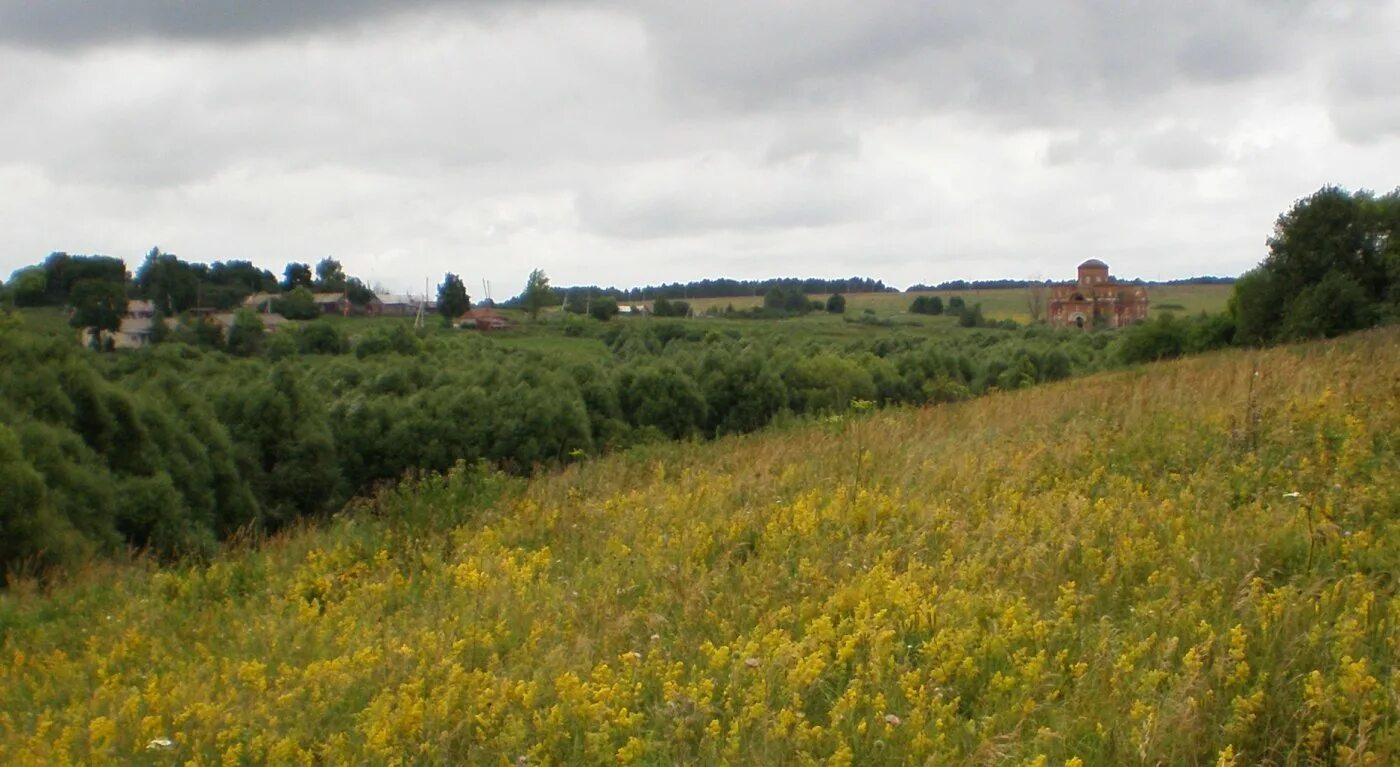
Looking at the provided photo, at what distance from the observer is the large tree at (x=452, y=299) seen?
83.0 meters

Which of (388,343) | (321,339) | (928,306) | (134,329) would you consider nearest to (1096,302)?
(928,306)

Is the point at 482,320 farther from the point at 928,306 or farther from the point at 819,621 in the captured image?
the point at 819,621

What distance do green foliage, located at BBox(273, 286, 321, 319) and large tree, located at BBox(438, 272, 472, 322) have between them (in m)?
14.2

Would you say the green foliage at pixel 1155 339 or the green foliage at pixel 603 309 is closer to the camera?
the green foliage at pixel 1155 339

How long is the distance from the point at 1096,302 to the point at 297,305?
47224 millimetres

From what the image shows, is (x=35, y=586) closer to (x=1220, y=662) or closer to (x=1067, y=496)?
(x=1067, y=496)

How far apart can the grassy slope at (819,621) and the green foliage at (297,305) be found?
200ft

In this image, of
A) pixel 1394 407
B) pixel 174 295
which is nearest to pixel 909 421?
pixel 1394 407

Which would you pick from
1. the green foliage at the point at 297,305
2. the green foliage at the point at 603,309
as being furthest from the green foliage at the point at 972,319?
the green foliage at the point at 297,305

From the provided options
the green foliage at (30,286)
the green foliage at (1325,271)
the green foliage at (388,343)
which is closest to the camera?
the green foliage at (1325,271)

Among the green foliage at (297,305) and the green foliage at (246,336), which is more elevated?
the green foliage at (297,305)

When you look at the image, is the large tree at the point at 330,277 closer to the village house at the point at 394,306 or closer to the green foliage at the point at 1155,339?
the village house at the point at 394,306

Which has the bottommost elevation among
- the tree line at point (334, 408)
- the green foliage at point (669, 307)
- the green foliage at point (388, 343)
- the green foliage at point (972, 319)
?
the tree line at point (334, 408)

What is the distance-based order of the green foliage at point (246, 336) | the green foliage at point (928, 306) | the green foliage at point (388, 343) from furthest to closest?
the green foliage at point (928, 306) → the green foliage at point (388, 343) → the green foliage at point (246, 336)
